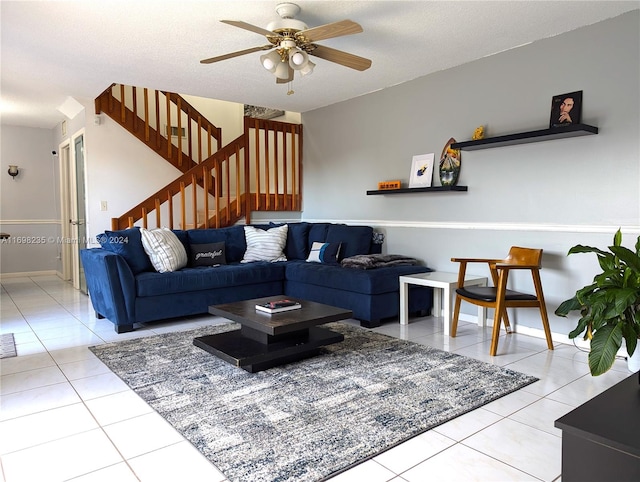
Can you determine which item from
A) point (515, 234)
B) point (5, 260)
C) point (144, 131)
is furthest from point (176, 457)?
point (5, 260)

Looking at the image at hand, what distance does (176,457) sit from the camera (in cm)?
184

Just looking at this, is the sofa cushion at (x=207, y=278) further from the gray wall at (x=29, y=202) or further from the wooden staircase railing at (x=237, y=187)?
the gray wall at (x=29, y=202)

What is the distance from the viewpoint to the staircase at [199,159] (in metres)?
5.33

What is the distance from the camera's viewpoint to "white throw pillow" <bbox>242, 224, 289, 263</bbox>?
16.5 feet

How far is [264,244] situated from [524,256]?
2.73m

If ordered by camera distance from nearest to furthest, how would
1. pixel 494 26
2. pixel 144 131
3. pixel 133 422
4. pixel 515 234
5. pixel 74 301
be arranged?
pixel 133 422 → pixel 494 26 → pixel 515 234 → pixel 74 301 → pixel 144 131

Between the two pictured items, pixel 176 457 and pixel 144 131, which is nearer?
pixel 176 457

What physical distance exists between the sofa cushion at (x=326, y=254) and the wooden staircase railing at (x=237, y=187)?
1283 millimetres

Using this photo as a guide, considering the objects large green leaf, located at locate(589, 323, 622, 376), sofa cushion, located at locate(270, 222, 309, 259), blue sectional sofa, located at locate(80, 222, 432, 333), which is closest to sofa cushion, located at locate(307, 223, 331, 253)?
sofa cushion, located at locate(270, 222, 309, 259)

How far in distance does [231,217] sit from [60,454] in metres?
4.05

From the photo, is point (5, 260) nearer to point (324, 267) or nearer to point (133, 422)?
point (324, 267)

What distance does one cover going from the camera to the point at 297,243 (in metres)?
5.31

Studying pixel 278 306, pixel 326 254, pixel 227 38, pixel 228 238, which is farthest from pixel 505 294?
pixel 228 238

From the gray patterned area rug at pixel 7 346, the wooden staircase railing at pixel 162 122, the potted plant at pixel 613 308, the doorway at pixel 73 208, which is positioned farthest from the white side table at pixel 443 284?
the doorway at pixel 73 208
